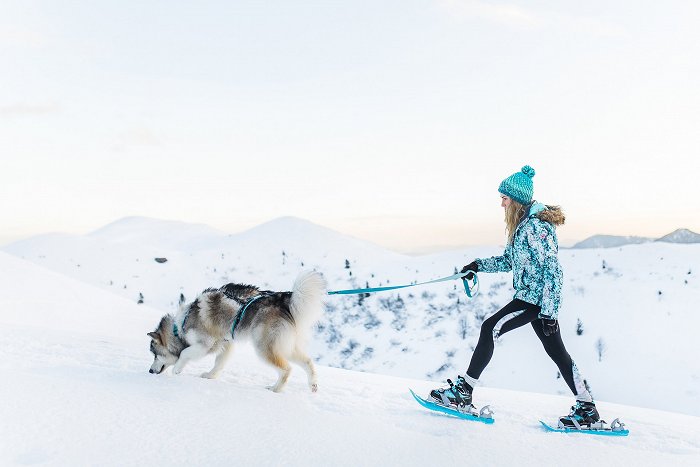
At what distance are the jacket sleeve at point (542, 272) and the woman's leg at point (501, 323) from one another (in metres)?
0.08

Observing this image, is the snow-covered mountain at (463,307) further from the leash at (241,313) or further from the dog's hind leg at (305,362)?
the dog's hind leg at (305,362)

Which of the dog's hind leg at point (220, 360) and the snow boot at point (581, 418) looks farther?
the dog's hind leg at point (220, 360)

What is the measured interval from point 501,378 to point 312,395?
13.8m

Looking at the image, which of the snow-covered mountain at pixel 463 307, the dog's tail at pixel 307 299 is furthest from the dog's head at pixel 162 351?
the snow-covered mountain at pixel 463 307

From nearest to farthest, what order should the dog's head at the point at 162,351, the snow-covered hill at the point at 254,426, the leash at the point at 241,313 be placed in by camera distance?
the snow-covered hill at the point at 254,426 → the leash at the point at 241,313 → the dog's head at the point at 162,351

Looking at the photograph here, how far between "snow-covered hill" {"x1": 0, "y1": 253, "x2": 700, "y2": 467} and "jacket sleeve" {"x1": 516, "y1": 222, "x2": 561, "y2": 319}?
1136 mm

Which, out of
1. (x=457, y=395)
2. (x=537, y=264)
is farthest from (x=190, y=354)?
(x=537, y=264)

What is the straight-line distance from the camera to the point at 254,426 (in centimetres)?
413

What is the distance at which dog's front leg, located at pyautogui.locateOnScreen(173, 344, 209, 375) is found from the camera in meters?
6.23

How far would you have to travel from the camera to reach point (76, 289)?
15.0 meters

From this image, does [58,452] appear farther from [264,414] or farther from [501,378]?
[501,378]

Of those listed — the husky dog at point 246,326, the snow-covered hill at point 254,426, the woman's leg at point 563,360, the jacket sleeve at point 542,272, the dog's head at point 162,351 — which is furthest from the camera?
the dog's head at point 162,351

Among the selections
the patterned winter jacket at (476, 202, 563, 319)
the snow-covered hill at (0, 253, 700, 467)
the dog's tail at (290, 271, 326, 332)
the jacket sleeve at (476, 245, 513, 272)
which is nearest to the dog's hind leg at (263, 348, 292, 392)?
the snow-covered hill at (0, 253, 700, 467)

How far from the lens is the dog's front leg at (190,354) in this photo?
6.23m
